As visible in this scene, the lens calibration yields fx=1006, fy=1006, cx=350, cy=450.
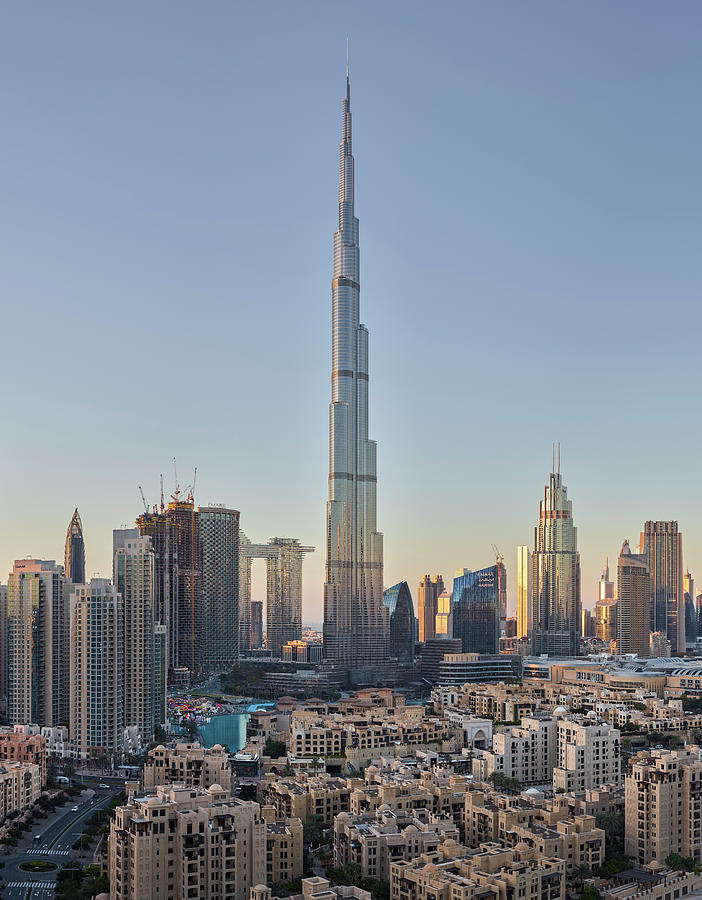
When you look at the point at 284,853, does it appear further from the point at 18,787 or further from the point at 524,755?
the point at 524,755

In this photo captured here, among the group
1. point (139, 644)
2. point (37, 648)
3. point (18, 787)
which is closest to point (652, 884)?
point (18, 787)

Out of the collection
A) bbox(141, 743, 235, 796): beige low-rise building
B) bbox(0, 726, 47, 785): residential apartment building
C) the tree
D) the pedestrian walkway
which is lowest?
the pedestrian walkway

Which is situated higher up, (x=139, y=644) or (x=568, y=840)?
(x=139, y=644)

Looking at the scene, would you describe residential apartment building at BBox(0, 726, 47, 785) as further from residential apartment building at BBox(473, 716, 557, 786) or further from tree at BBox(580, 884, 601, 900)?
tree at BBox(580, 884, 601, 900)

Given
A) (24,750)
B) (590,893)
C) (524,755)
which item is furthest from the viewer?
(24,750)

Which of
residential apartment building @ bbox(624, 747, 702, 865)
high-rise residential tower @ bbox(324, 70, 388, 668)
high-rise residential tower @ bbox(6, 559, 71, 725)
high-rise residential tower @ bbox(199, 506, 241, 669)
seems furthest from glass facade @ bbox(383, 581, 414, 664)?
residential apartment building @ bbox(624, 747, 702, 865)

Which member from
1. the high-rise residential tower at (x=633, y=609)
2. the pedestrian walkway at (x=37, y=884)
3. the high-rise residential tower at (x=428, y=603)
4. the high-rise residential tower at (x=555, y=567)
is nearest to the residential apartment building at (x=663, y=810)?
the pedestrian walkway at (x=37, y=884)
